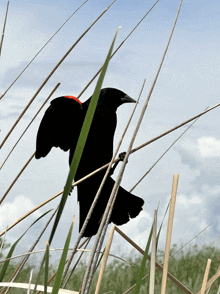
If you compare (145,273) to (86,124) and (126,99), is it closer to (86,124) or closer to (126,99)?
(126,99)

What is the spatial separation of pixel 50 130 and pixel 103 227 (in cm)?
130

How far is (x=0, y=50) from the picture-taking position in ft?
3.88

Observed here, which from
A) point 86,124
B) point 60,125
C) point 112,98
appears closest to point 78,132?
point 60,125

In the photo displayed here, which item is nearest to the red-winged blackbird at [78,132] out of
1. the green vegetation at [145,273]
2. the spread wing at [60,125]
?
the spread wing at [60,125]

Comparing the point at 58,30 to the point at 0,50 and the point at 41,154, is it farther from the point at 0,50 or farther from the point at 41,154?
the point at 41,154

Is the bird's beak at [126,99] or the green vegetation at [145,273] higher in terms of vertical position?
the bird's beak at [126,99]

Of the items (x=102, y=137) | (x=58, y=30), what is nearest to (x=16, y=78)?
(x=58, y=30)

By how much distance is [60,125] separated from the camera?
192 centimetres

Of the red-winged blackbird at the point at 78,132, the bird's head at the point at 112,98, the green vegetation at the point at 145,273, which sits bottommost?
the green vegetation at the point at 145,273

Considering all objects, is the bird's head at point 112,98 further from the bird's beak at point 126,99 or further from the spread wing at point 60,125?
the spread wing at point 60,125

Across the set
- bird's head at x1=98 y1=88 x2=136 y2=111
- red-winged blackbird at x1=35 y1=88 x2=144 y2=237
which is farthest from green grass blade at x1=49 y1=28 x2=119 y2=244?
bird's head at x1=98 y1=88 x2=136 y2=111

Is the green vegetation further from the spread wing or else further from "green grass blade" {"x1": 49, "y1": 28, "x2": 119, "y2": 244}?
"green grass blade" {"x1": 49, "y1": 28, "x2": 119, "y2": 244}

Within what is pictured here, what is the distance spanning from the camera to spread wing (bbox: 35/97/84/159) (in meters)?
1.83

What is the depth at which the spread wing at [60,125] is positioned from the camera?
1835 millimetres
